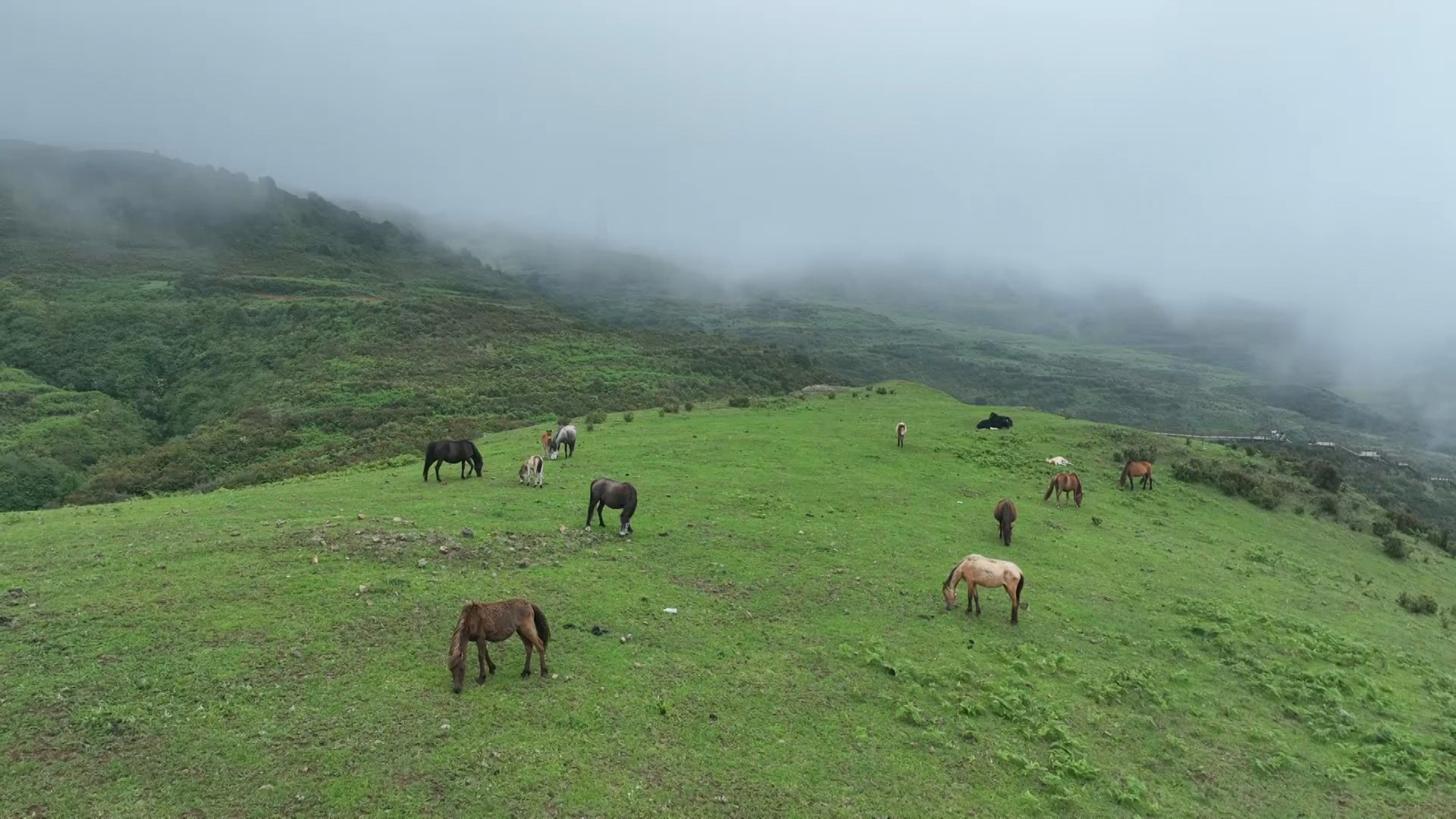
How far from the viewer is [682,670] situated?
455 inches

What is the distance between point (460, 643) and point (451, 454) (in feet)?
47.7

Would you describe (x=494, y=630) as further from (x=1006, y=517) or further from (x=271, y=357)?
(x=271, y=357)

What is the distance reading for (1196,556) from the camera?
2222 centimetres

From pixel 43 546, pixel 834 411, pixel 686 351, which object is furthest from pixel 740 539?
pixel 686 351

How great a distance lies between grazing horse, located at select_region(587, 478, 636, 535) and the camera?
17578mm

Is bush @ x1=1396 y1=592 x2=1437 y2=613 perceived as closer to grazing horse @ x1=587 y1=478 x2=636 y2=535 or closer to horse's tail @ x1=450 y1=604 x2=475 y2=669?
grazing horse @ x1=587 y1=478 x2=636 y2=535

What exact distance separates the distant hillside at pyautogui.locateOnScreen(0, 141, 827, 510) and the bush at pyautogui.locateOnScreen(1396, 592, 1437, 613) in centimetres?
3912

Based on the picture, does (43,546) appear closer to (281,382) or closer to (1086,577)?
(1086,577)

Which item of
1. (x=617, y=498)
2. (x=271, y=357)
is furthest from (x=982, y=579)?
(x=271, y=357)

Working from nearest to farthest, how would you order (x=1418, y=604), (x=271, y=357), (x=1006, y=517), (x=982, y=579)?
1. (x=982, y=579)
2. (x=1006, y=517)
3. (x=1418, y=604)
4. (x=271, y=357)

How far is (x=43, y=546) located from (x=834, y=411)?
35370mm

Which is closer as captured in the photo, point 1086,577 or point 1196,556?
point 1086,577

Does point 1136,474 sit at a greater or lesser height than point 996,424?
lesser

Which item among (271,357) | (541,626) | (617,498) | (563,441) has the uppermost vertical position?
(617,498)
